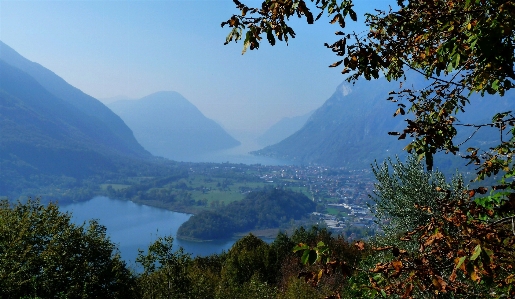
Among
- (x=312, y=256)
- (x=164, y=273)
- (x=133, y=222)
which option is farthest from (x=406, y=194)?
(x=133, y=222)

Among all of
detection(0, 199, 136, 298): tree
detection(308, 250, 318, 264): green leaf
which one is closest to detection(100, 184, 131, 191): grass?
detection(0, 199, 136, 298): tree

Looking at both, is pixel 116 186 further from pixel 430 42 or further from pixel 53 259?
pixel 430 42

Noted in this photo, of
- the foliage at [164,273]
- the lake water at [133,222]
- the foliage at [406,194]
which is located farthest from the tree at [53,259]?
the lake water at [133,222]

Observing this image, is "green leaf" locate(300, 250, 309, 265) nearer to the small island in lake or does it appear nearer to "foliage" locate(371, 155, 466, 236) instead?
"foliage" locate(371, 155, 466, 236)

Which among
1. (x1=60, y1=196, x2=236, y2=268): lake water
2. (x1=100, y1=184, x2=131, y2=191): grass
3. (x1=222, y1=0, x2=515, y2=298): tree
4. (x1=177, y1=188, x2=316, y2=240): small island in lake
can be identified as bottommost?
(x1=60, y1=196, x2=236, y2=268): lake water

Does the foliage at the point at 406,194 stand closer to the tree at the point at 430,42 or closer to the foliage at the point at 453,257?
the tree at the point at 430,42

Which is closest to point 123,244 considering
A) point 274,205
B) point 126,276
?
point 274,205
